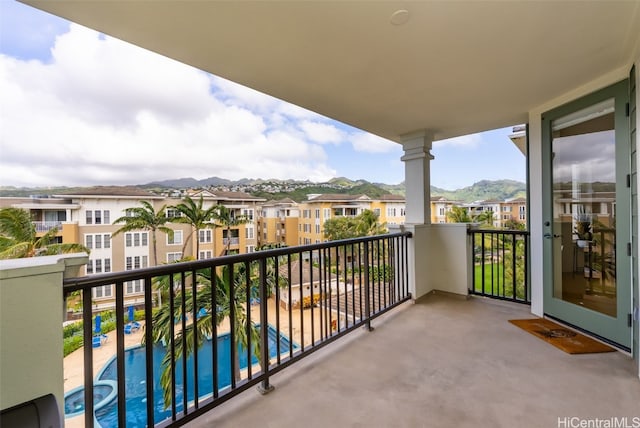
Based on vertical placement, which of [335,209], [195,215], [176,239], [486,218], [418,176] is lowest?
[176,239]

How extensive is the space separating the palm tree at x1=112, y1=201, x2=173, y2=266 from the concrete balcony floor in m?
8.67

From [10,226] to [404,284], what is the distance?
8881 mm

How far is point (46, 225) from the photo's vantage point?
21.1 ft

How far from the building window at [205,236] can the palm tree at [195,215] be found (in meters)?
0.32

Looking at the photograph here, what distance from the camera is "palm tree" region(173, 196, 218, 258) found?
369 inches

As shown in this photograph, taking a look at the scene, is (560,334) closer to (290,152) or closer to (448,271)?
(448,271)

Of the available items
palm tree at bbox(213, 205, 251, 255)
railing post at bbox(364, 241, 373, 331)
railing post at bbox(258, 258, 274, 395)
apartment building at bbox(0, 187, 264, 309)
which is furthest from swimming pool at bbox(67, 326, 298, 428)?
palm tree at bbox(213, 205, 251, 255)

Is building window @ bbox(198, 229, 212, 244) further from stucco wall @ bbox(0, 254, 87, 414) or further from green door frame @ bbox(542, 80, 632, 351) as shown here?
green door frame @ bbox(542, 80, 632, 351)

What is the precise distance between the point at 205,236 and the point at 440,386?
1046cm

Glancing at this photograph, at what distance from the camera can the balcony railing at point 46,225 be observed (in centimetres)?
629

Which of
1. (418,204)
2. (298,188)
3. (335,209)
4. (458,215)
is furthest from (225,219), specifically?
(458,215)

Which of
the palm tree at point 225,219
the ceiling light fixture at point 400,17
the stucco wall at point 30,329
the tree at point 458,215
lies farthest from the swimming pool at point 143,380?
the tree at point 458,215

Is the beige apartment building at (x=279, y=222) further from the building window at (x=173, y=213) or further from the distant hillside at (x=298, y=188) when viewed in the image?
the building window at (x=173, y=213)

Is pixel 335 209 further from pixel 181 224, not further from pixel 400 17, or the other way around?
pixel 400 17
